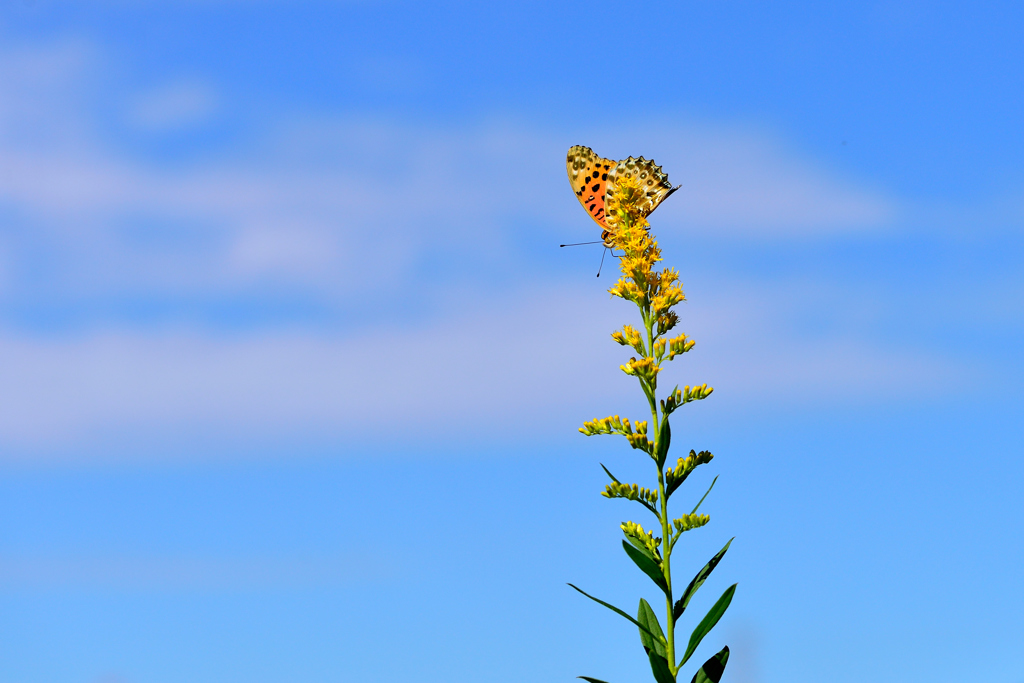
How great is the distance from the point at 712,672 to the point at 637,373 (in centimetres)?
285

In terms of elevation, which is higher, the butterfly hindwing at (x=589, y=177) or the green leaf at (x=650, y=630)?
the butterfly hindwing at (x=589, y=177)

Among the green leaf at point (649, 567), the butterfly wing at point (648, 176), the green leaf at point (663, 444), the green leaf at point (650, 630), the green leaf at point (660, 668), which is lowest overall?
the green leaf at point (660, 668)

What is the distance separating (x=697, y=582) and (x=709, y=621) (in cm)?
34

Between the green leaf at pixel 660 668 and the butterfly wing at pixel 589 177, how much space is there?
5.50 m

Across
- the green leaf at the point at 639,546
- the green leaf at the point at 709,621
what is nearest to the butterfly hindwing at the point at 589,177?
the green leaf at the point at 639,546

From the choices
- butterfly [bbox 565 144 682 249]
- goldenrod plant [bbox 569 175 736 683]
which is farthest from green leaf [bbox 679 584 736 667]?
butterfly [bbox 565 144 682 249]

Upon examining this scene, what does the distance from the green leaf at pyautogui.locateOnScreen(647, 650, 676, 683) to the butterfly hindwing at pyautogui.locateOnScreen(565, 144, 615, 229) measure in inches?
216

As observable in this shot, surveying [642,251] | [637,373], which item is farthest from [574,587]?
[642,251]

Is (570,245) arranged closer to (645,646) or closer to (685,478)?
(685,478)

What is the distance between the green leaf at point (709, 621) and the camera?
769 cm

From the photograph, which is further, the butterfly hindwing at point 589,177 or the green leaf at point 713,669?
the butterfly hindwing at point 589,177

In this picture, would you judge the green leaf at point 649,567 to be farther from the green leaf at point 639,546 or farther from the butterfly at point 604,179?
the butterfly at point 604,179

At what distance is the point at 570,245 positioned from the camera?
36.2 feet

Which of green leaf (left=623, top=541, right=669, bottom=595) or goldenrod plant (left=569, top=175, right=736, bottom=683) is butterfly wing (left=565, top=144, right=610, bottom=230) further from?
green leaf (left=623, top=541, right=669, bottom=595)
